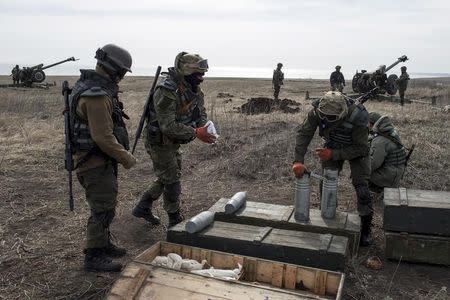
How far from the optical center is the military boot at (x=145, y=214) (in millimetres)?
5853

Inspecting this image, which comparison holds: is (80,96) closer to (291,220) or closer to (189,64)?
(189,64)

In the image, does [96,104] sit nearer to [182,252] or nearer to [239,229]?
[182,252]

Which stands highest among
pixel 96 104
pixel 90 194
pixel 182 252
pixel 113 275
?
pixel 96 104

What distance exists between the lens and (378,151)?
21.4ft

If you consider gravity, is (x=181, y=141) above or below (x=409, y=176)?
above

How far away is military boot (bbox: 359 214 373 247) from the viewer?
5418mm

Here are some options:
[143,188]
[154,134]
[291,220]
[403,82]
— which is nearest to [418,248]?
[291,220]

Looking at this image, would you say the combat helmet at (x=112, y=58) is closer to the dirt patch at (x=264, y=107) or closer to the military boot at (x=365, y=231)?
the military boot at (x=365, y=231)

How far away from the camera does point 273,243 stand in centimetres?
432

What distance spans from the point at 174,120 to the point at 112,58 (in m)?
1.07

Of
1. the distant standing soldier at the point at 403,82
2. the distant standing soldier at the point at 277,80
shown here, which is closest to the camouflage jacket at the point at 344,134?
the distant standing soldier at the point at 277,80

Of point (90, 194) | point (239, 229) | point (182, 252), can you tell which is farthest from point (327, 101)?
point (90, 194)

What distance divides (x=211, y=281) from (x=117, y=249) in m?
1.84

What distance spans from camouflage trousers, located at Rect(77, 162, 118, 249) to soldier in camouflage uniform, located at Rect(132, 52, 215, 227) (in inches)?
33.3
